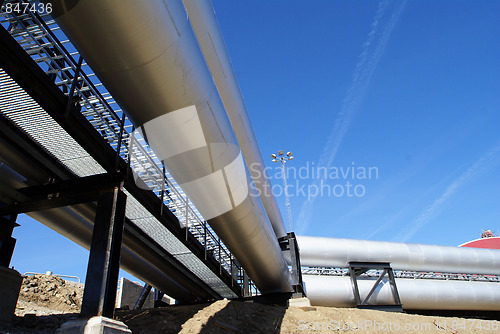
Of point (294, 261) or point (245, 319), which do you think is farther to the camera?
point (294, 261)

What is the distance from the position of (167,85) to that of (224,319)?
23.3ft

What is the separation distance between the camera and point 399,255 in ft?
62.5

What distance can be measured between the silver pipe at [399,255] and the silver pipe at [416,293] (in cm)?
84

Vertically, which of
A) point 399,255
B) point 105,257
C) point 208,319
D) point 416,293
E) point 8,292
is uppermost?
point 399,255

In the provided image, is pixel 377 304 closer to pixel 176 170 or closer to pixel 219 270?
pixel 219 270

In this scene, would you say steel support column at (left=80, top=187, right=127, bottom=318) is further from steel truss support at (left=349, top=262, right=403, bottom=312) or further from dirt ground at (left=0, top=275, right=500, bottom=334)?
steel truss support at (left=349, top=262, right=403, bottom=312)

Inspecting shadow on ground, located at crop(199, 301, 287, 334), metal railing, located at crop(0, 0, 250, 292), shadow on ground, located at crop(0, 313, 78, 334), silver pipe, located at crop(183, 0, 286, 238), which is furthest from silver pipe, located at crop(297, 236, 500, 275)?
shadow on ground, located at crop(0, 313, 78, 334)

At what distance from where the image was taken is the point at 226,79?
28.7 feet

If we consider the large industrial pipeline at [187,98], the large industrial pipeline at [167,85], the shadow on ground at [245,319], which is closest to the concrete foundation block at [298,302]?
the shadow on ground at [245,319]

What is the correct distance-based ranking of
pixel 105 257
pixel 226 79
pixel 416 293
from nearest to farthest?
pixel 105 257 < pixel 226 79 < pixel 416 293

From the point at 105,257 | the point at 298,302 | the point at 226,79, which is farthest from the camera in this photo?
the point at 298,302

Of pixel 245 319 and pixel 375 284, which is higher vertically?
pixel 375 284

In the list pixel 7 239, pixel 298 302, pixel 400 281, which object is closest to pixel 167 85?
pixel 7 239

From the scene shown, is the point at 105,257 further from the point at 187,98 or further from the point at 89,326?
the point at 187,98
